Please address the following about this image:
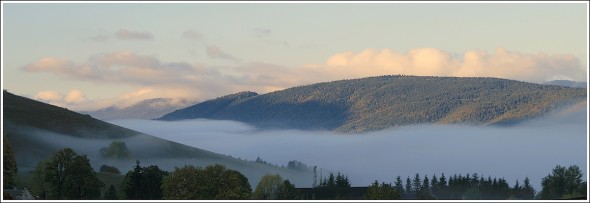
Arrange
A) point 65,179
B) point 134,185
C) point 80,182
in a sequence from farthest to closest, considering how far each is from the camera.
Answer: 1. point 134,185
2. point 65,179
3. point 80,182

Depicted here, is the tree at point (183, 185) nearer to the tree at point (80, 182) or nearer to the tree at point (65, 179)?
the tree at point (80, 182)

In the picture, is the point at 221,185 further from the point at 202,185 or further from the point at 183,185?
the point at 183,185

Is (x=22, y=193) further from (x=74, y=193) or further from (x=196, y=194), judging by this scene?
(x=196, y=194)

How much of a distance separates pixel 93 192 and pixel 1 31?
117 meters

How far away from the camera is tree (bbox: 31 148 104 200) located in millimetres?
172125

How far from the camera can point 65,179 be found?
176 metres

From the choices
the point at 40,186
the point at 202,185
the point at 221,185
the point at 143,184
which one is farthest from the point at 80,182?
the point at 221,185

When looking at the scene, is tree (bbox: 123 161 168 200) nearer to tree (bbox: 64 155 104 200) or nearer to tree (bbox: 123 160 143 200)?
tree (bbox: 123 160 143 200)

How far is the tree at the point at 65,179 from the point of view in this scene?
172 metres

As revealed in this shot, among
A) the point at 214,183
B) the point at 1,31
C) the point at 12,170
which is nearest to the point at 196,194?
the point at 214,183

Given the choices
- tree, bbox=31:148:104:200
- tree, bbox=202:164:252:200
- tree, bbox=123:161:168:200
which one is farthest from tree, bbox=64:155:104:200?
tree, bbox=202:164:252:200

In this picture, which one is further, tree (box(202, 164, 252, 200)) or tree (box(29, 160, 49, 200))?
tree (box(202, 164, 252, 200))

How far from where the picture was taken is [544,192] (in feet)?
641

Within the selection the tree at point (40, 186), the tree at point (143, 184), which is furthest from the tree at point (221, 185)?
the tree at point (40, 186)
